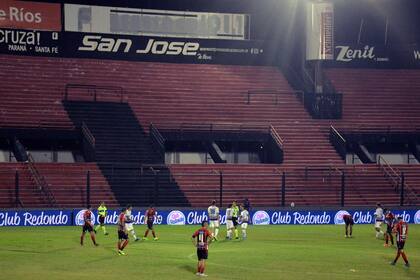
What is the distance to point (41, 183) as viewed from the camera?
62.6m

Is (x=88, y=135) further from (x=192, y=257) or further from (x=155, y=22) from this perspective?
(x=192, y=257)

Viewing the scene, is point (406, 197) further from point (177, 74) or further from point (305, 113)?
point (177, 74)

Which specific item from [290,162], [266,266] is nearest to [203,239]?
[266,266]

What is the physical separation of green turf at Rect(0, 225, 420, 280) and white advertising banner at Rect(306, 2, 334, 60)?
23.9m

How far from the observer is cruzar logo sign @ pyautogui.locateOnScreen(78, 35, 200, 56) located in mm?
76625

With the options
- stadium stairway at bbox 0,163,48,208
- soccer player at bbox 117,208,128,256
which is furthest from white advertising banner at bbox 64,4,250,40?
soccer player at bbox 117,208,128,256

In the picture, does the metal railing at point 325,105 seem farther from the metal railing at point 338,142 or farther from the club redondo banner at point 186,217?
the club redondo banner at point 186,217

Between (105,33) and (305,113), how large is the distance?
17480 millimetres

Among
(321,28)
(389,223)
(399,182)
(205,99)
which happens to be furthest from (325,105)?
(389,223)

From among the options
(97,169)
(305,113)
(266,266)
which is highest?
(305,113)

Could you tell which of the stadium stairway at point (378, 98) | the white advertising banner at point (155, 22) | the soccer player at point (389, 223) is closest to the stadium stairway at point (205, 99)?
the stadium stairway at point (378, 98)

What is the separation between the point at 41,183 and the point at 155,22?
72.1 feet

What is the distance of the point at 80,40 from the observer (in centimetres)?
7619

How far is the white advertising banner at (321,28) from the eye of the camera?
76812 mm
